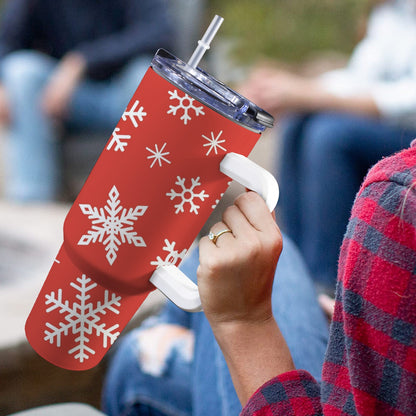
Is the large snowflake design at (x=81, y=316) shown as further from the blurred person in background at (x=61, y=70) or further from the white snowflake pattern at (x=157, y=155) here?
the blurred person in background at (x=61, y=70)

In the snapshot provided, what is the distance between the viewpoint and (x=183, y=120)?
508 mm

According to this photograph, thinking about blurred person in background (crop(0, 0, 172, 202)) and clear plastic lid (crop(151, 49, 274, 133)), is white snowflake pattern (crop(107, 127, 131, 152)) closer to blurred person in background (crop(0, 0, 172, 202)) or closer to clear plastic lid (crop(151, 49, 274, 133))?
clear plastic lid (crop(151, 49, 274, 133))

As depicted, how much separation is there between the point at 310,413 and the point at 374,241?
0.18 m

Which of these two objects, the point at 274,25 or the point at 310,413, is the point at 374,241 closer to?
the point at 310,413

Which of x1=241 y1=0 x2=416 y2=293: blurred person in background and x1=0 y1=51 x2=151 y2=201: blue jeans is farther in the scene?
x1=0 y1=51 x2=151 y2=201: blue jeans

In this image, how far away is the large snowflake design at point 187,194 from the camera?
0.53 m

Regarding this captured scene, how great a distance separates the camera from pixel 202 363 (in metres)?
0.73

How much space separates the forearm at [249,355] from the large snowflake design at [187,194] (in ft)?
0.36

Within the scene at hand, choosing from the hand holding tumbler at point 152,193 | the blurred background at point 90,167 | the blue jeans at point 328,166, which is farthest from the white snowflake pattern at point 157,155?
the blue jeans at point 328,166

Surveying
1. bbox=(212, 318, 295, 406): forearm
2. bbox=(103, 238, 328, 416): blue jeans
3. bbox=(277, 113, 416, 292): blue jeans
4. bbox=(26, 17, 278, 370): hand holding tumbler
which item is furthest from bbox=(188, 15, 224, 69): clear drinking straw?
bbox=(277, 113, 416, 292): blue jeans

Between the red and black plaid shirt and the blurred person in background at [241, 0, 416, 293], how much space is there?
115 centimetres

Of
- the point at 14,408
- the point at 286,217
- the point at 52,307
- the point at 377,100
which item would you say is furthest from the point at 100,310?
the point at 286,217

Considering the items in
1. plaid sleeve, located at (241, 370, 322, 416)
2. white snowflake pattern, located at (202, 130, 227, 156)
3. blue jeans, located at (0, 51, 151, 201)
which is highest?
white snowflake pattern, located at (202, 130, 227, 156)

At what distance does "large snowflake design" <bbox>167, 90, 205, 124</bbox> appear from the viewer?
1.65 ft
